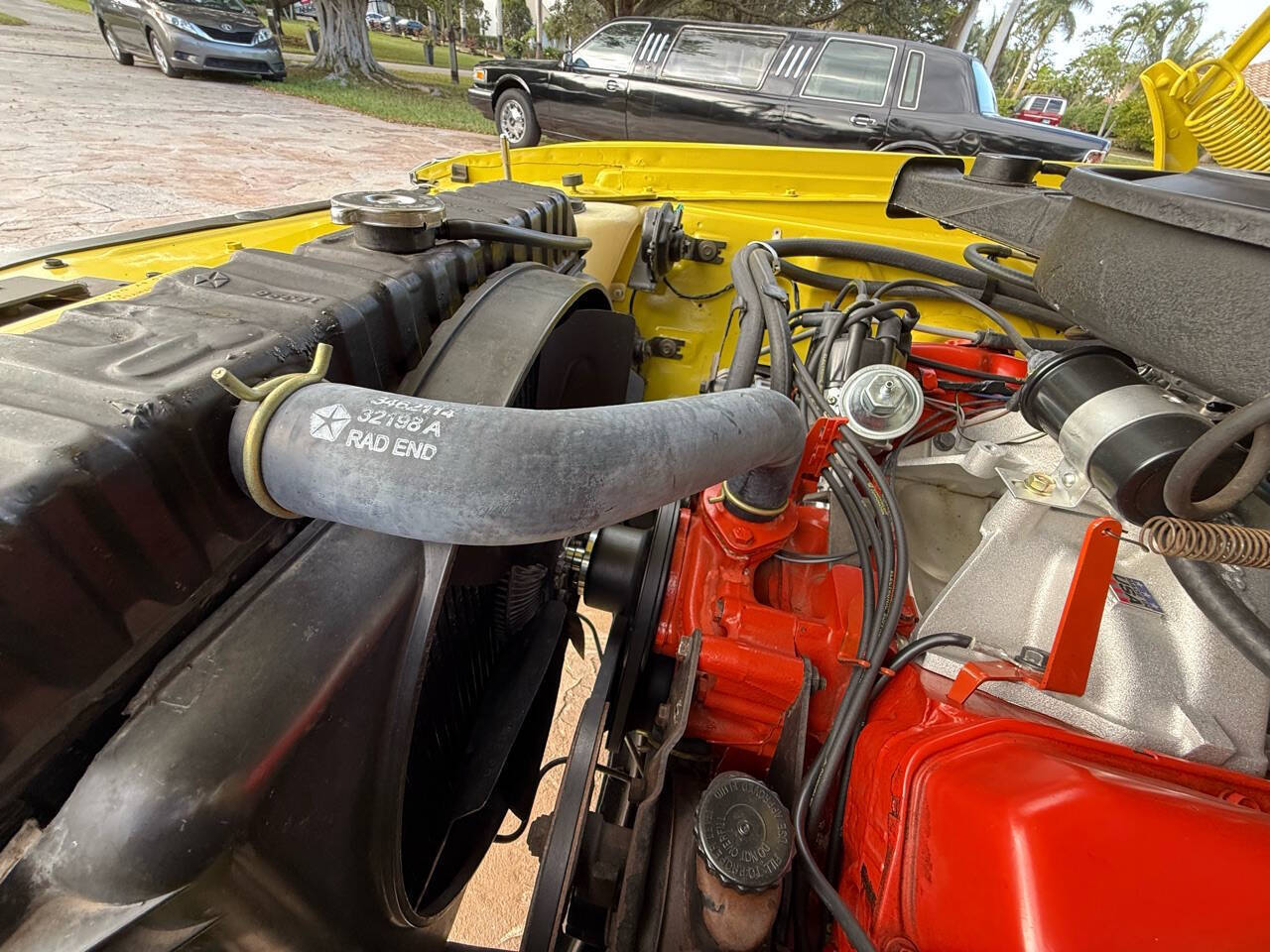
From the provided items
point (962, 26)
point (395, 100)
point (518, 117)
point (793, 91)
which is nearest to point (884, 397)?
point (793, 91)

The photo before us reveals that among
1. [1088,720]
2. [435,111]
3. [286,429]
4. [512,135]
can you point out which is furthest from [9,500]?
[435,111]

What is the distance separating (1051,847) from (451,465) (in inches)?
24.8

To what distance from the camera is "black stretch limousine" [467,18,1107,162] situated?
4148mm

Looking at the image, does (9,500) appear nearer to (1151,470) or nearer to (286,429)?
(286,429)

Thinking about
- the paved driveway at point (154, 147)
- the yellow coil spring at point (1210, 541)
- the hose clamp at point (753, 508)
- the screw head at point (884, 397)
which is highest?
the yellow coil spring at point (1210, 541)

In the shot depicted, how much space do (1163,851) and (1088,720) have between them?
28 cm

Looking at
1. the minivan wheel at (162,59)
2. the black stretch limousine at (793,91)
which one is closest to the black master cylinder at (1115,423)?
the black stretch limousine at (793,91)

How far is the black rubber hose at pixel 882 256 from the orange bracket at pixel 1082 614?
1.36 meters

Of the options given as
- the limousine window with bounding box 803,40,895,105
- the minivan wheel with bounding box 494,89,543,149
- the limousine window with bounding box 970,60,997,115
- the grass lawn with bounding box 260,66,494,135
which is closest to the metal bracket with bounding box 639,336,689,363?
the limousine window with bounding box 803,40,895,105

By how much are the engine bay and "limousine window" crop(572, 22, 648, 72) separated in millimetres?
4823

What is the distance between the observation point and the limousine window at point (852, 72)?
431 cm

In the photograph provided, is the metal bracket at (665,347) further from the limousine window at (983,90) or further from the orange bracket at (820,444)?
the limousine window at (983,90)

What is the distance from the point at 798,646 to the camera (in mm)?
987

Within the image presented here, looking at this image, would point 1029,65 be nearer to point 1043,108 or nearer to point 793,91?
point 1043,108
